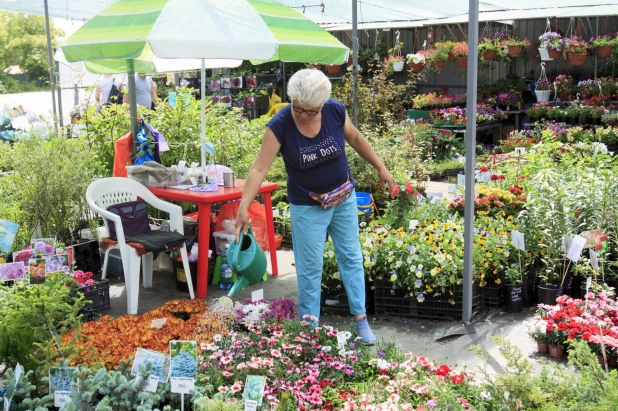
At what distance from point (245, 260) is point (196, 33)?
5.38 feet

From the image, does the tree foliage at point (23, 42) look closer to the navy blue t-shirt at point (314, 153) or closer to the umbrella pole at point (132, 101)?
the umbrella pole at point (132, 101)

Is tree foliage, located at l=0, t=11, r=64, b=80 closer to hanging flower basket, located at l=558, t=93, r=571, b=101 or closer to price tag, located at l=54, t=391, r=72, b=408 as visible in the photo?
hanging flower basket, located at l=558, t=93, r=571, b=101

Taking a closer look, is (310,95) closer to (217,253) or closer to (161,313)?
(161,313)

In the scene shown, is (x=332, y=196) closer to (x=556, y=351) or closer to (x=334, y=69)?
(x=556, y=351)

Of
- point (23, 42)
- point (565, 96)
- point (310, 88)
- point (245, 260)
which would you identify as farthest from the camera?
point (23, 42)

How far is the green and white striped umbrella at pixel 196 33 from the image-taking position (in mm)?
4598

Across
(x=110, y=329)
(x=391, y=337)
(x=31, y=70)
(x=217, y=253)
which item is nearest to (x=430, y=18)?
(x=217, y=253)

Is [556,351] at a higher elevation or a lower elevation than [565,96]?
lower

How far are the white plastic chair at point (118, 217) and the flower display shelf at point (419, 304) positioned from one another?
4.58ft

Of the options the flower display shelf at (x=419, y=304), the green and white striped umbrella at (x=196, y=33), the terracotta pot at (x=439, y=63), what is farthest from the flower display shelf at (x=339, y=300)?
the terracotta pot at (x=439, y=63)

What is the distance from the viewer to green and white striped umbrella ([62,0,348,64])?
4598 millimetres

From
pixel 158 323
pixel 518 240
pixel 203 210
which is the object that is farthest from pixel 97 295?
pixel 518 240

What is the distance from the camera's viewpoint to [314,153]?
384cm

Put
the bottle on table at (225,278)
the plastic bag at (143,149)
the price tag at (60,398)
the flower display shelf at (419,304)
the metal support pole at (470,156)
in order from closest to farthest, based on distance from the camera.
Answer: the price tag at (60,398)
the metal support pole at (470,156)
the flower display shelf at (419,304)
the bottle on table at (225,278)
the plastic bag at (143,149)
